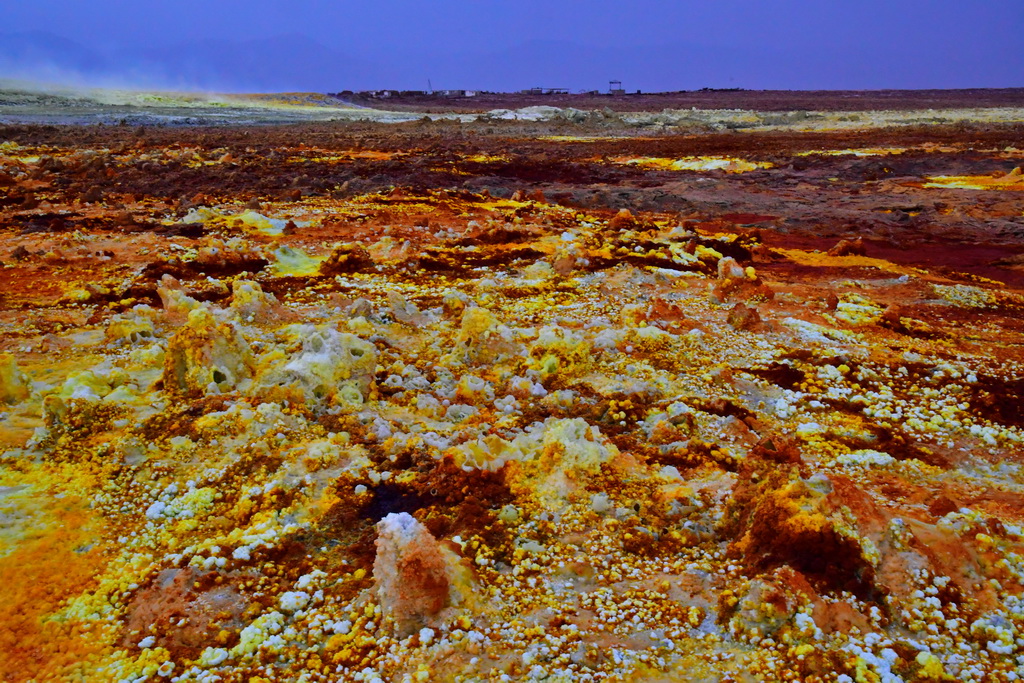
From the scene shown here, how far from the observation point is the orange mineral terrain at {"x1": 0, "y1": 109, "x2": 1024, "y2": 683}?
262 cm

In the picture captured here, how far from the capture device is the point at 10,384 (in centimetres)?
431

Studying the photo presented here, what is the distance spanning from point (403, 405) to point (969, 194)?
12.9m

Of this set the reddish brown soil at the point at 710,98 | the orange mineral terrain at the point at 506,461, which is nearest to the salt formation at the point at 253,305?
the orange mineral terrain at the point at 506,461

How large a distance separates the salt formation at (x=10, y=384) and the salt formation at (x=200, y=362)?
33.8 inches

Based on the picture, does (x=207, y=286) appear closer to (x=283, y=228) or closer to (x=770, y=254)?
(x=283, y=228)

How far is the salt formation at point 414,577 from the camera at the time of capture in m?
2.67

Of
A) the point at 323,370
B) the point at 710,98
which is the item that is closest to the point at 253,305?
the point at 323,370

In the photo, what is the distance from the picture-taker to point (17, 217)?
9.98m

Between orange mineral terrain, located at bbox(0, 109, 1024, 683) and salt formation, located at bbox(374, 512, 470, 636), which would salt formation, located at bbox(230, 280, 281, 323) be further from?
salt formation, located at bbox(374, 512, 470, 636)

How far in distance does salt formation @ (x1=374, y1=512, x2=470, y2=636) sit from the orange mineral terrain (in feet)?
0.04

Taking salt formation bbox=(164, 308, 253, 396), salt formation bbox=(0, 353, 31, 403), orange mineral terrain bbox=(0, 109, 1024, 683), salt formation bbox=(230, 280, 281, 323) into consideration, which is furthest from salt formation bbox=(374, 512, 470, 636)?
salt formation bbox=(230, 280, 281, 323)

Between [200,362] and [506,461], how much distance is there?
2.28 m

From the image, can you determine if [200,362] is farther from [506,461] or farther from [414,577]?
[414,577]

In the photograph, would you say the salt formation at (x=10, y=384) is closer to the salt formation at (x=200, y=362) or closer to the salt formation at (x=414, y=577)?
the salt formation at (x=200, y=362)
